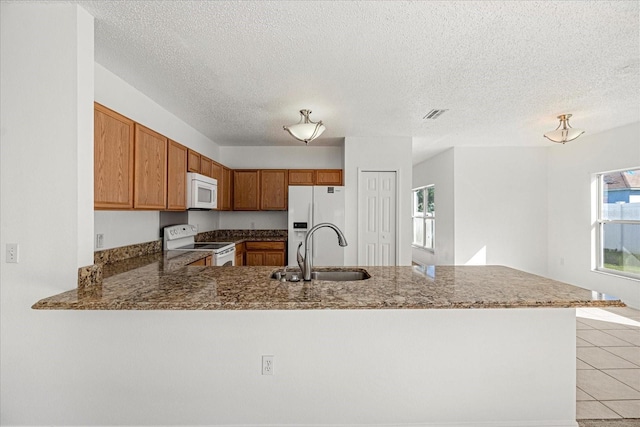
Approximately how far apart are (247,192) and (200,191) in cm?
152

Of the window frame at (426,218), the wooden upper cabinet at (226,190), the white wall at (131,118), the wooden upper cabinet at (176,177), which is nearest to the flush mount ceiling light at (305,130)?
the wooden upper cabinet at (176,177)

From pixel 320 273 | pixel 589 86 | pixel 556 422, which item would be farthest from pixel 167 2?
pixel 589 86

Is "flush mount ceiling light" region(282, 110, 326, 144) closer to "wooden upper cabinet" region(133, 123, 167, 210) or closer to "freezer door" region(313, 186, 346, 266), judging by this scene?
"wooden upper cabinet" region(133, 123, 167, 210)

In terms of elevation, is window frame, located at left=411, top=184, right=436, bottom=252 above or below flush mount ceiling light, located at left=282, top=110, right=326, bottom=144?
below

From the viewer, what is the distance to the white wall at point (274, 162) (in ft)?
18.8

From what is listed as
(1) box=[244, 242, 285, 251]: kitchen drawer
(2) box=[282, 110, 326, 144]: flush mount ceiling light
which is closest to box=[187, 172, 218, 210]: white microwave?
(1) box=[244, 242, 285, 251]: kitchen drawer

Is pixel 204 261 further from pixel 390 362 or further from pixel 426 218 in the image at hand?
pixel 426 218

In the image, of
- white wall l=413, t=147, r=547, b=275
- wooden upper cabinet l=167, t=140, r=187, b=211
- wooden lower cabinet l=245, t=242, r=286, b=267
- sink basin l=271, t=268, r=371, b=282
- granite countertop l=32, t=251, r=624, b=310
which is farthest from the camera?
white wall l=413, t=147, r=547, b=275

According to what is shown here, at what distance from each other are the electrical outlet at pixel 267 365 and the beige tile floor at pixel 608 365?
6.68 feet

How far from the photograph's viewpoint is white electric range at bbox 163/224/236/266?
377 cm

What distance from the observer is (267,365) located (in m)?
1.89

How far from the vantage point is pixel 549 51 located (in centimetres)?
236

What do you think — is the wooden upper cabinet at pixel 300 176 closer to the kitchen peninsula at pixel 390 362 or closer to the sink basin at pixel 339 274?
the sink basin at pixel 339 274

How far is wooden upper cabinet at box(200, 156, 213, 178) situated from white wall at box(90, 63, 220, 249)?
0.33 metres
